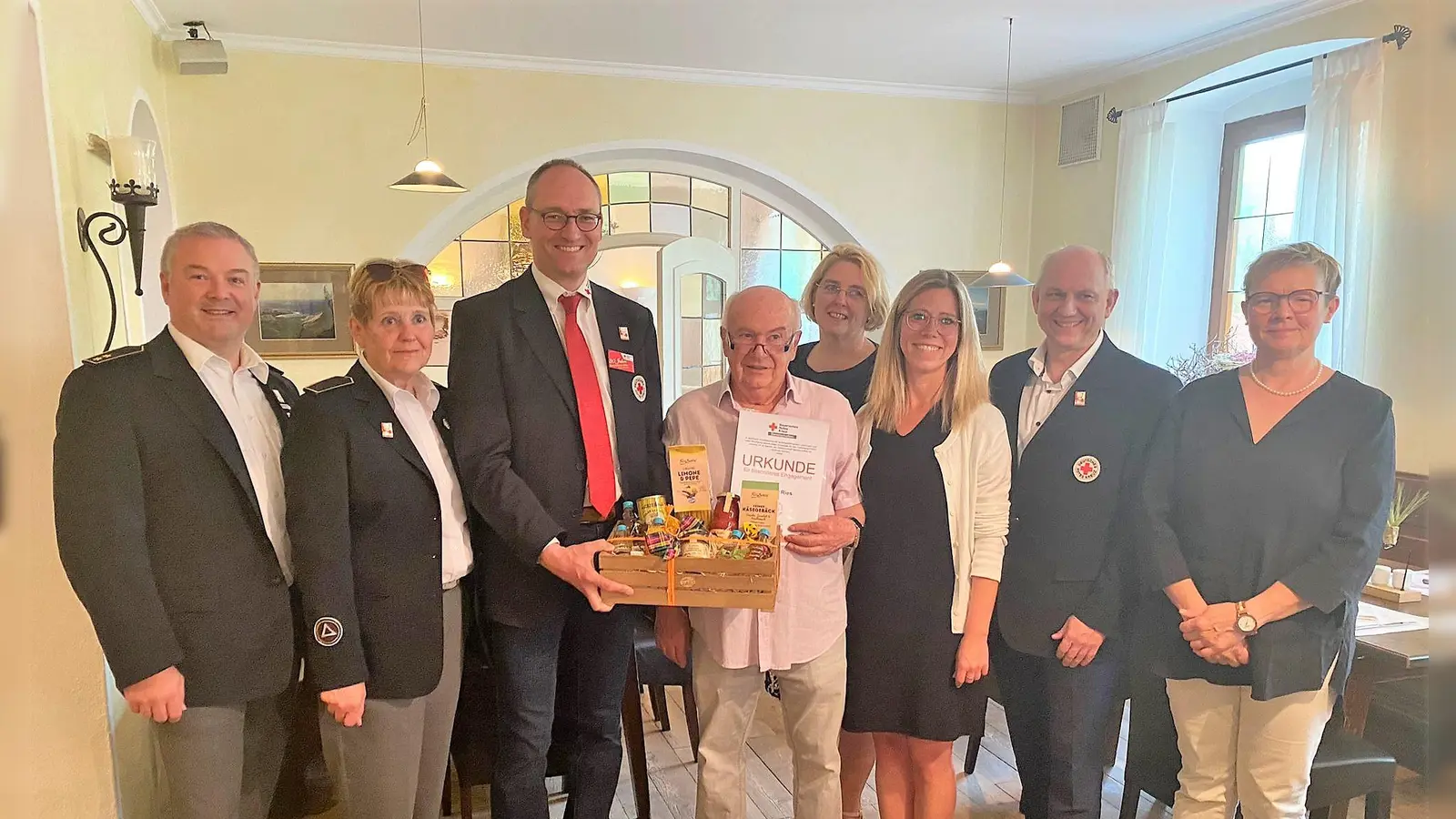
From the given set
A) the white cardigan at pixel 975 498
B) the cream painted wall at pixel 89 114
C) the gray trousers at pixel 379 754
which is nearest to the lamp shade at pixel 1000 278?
the white cardigan at pixel 975 498

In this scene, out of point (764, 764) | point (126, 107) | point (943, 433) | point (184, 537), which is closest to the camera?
point (184, 537)

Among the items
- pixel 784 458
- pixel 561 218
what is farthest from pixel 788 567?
pixel 561 218

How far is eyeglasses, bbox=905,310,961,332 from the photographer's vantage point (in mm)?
1862

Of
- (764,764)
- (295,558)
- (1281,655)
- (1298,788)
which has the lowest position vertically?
(764,764)

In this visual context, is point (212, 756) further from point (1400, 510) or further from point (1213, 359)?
point (1213, 359)

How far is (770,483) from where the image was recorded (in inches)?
68.8

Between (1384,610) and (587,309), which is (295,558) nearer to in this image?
(587,309)

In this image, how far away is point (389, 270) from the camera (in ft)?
5.60

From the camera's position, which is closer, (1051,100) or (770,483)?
(770,483)

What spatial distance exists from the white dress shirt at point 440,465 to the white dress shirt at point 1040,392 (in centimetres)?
128

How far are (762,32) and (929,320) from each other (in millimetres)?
2718

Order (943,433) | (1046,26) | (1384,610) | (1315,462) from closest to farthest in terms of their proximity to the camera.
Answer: (1315,462), (943,433), (1384,610), (1046,26)

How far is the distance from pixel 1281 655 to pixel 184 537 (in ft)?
6.97

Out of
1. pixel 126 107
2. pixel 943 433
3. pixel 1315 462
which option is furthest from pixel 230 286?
pixel 126 107
